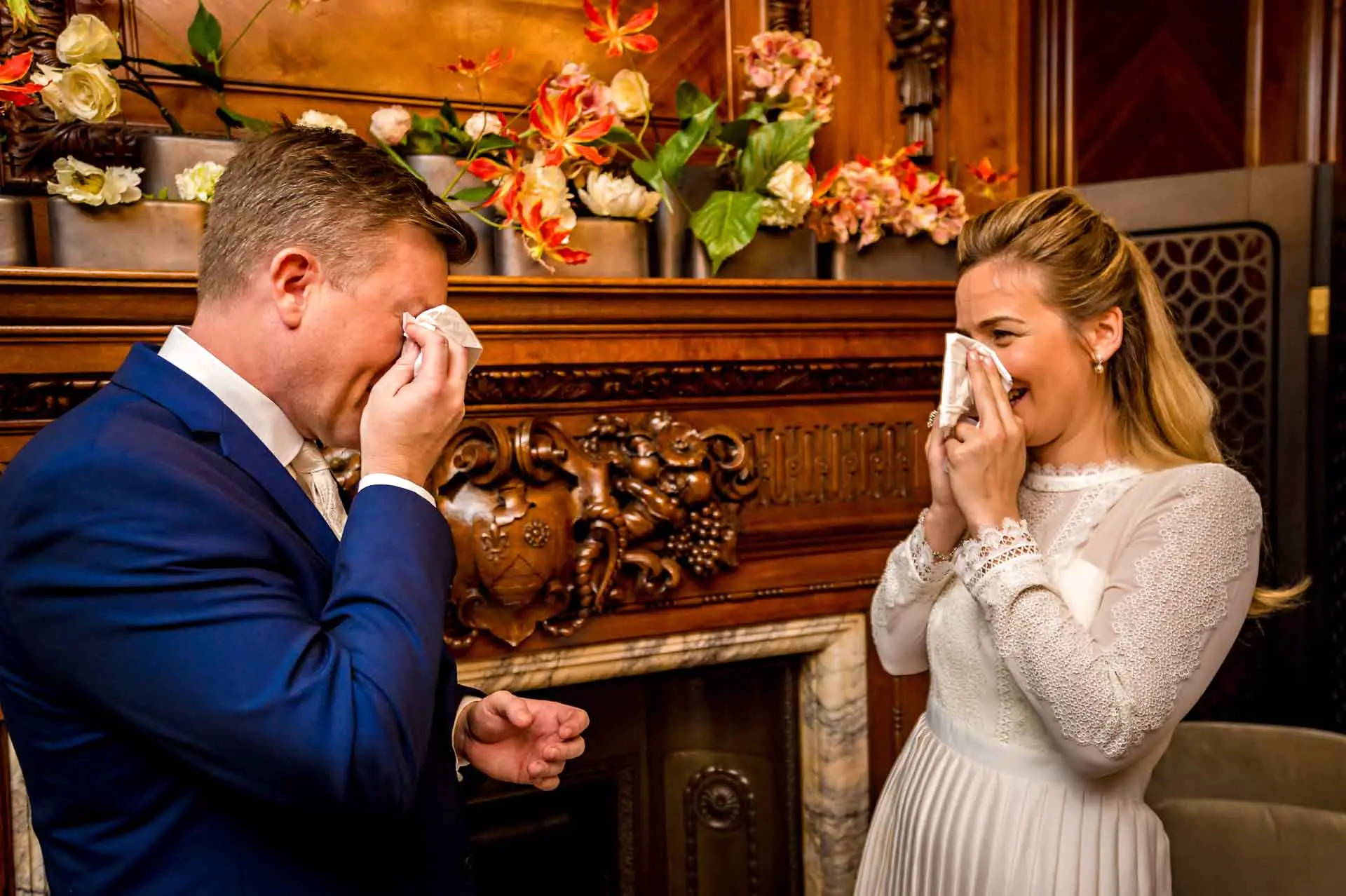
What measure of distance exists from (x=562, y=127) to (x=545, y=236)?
0.56 feet

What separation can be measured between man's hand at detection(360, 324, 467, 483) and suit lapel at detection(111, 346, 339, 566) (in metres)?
0.08

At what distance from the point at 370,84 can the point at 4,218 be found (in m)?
0.67

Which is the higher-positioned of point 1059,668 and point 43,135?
point 43,135

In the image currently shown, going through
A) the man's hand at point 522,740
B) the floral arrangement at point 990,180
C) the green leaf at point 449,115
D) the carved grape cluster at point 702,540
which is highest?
the green leaf at point 449,115

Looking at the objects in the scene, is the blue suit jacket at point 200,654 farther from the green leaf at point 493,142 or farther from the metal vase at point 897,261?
the metal vase at point 897,261

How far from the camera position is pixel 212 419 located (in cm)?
86

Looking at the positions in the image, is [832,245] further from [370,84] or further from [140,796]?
[140,796]

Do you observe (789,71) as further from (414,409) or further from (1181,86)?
(414,409)

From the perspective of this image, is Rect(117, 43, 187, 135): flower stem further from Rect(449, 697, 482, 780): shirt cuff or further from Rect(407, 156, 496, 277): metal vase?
Rect(449, 697, 482, 780): shirt cuff

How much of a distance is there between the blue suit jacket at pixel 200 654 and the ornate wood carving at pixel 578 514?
2.51 ft

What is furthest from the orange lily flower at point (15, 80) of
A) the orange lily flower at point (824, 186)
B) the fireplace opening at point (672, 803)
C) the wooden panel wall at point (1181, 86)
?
the wooden panel wall at point (1181, 86)

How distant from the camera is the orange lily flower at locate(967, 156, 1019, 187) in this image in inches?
81.0

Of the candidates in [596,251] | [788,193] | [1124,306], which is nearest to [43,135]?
[596,251]

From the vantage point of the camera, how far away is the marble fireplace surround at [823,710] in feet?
6.32
